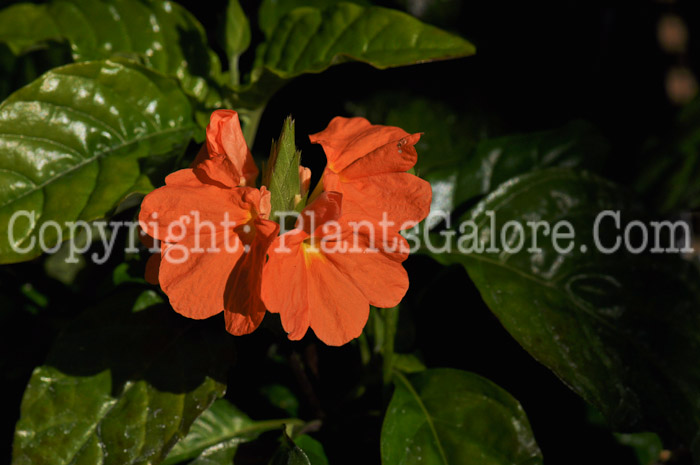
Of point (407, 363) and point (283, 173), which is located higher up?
point (283, 173)

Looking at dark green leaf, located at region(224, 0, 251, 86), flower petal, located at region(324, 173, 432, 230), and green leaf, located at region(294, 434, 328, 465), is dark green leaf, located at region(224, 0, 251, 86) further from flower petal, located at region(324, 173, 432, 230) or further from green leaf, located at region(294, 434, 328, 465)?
green leaf, located at region(294, 434, 328, 465)

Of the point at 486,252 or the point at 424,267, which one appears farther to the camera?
the point at 424,267

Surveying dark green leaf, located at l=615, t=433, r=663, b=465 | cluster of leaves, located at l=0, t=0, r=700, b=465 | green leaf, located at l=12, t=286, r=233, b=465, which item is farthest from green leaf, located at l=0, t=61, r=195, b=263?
dark green leaf, located at l=615, t=433, r=663, b=465

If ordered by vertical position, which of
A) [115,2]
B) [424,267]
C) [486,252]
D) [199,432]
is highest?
[115,2]

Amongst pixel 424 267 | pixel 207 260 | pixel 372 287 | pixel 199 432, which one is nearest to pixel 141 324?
pixel 199 432

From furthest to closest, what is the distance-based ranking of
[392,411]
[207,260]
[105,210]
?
[392,411]
[105,210]
[207,260]

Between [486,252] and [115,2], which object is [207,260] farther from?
[115,2]

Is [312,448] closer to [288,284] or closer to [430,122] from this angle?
[288,284]

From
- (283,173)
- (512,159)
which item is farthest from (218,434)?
(512,159)
